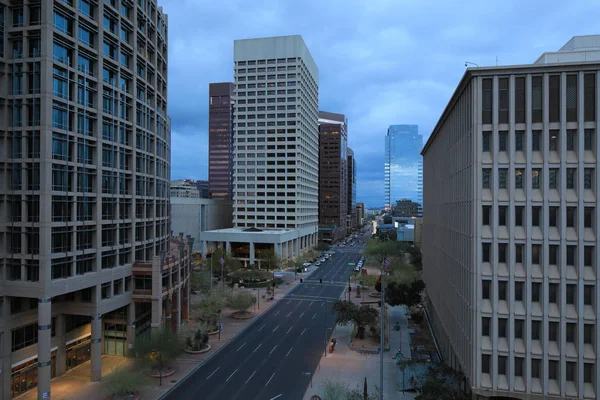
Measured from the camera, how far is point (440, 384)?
98.3 feet

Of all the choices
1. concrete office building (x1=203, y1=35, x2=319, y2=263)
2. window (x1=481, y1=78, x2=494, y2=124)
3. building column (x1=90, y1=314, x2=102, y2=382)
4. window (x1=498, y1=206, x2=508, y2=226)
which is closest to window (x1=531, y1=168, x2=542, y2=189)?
window (x1=498, y1=206, x2=508, y2=226)

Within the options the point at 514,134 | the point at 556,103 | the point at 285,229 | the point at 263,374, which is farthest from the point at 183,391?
the point at 285,229

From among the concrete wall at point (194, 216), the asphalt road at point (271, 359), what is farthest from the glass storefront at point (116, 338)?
the concrete wall at point (194, 216)

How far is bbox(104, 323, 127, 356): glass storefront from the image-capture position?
148ft

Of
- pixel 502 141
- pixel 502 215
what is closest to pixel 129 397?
pixel 502 215

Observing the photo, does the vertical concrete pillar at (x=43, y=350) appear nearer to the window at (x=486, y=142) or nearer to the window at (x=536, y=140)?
the window at (x=486, y=142)

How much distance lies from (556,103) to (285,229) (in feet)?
337

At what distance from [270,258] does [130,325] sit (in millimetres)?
56522

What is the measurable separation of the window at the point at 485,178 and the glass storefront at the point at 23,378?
137ft

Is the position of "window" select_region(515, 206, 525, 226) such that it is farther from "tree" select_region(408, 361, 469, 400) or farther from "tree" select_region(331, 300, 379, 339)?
"tree" select_region(331, 300, 379, 339)

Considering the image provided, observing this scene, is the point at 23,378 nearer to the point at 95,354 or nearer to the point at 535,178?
the point at 95,354

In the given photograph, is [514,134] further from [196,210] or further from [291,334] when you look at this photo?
[196,210]

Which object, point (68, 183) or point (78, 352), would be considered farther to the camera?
point (78, 352)

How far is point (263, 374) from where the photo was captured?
38.8m
